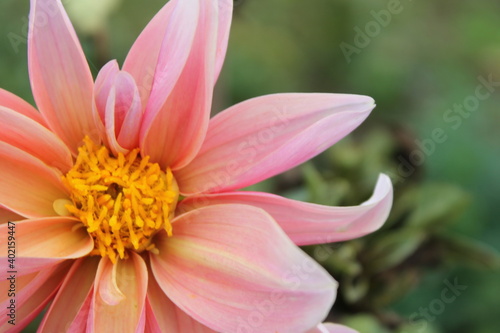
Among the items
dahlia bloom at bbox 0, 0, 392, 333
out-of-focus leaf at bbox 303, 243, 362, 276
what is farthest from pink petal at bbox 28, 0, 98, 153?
out-of-focus leaf at bbox 303, 243, 362, 276

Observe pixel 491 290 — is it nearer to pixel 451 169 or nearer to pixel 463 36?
pixel 451 169

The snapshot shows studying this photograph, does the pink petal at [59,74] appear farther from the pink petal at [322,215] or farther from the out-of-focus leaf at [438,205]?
the out-of-focus leaf at [438,205]

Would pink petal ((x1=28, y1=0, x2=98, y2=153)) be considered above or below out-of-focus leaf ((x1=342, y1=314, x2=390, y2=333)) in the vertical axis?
above

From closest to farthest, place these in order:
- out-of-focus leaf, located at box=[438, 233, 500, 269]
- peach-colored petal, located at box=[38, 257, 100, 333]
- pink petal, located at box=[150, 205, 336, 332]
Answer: pink petal, located at box=[150, 205, 336, 332] < peach-colored petal, located at box=[38, 257, 100, 333] < out-of-focus leaf, located at box=[438, 233, 500, 269]

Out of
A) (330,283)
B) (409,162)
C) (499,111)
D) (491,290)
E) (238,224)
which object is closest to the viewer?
(330,283)

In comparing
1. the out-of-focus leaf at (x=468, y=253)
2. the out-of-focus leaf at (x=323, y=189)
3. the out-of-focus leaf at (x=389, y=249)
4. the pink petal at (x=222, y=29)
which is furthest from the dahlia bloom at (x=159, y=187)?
the out-of-focus leaf at (x=468, y=253)

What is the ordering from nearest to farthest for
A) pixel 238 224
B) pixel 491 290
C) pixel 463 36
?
pixel 238 224 → pixel 491 290 → pixel 463 36

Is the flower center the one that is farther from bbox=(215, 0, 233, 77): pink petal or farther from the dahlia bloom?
bbox=(215, 0, 233, 77): pink petal

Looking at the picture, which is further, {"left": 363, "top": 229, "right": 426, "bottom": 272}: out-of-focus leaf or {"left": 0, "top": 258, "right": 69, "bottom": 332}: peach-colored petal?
{"left": 363, "top": 229, "right": 426, "bottom": 272}: out-of-focus leaf

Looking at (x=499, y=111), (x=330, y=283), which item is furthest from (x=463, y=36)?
(x=330, y=283)
